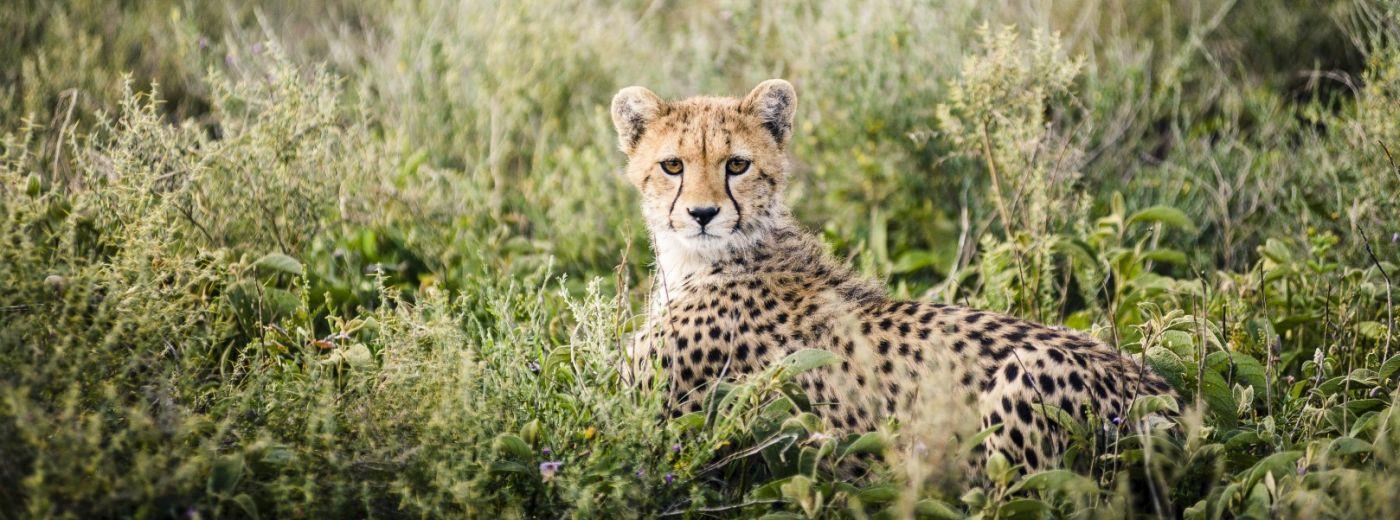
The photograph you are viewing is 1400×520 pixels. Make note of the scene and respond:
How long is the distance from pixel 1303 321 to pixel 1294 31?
128 inches

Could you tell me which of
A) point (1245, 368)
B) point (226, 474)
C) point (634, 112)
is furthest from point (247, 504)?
point (1245, 368)

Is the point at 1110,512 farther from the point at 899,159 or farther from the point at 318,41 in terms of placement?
the point at 318,41

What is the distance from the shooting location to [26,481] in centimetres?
186

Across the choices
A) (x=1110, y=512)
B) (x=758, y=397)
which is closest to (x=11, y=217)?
(x=758, y=397)

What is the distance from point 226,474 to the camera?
2.07 m

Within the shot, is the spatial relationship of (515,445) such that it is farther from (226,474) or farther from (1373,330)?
(1373,330)

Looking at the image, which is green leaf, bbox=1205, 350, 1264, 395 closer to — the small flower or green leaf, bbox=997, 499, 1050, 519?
green leaf, bbox=997, 499, 1050, 519

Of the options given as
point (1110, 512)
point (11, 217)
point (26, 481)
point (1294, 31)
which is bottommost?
point (1110, 512)

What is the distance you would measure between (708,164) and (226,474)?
63.3 inches

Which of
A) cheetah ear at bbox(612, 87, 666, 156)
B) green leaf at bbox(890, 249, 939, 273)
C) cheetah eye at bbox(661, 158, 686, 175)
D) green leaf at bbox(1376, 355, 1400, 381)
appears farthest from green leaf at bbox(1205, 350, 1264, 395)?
cheetah ear at bbox(612, 87, 666, 156)

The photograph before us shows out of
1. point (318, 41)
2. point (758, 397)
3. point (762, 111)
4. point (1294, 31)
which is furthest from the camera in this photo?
point (318, 41)

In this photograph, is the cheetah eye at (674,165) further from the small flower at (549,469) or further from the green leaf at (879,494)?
the green leaf at (879,494)

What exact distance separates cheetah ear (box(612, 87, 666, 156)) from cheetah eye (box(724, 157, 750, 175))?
323mm

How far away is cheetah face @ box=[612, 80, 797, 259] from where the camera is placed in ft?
10.4
